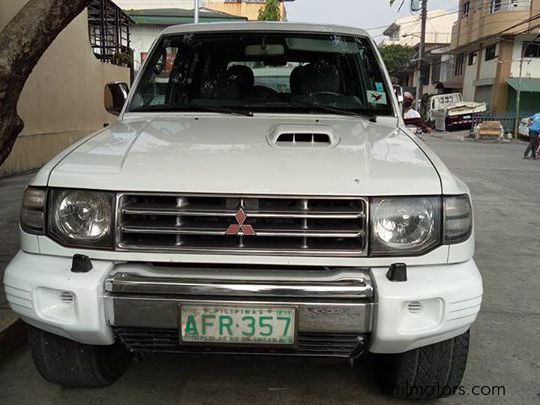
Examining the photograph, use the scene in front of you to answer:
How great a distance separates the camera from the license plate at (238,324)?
223cm

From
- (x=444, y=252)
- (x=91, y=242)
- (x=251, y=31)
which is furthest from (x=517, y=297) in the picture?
(x=91, y=242)

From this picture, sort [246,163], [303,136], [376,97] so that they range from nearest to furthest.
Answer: [246,163], [303,136], [376,97]

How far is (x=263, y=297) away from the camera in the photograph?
222 cm

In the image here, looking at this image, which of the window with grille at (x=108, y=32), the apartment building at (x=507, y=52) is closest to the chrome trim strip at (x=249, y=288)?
the window with grille at (x=108, y=32)

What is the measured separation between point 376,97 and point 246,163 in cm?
164

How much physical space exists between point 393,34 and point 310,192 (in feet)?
237

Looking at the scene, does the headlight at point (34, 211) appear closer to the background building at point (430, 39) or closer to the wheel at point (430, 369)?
the wheel at point (430, 369)

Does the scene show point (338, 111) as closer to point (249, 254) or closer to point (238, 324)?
point (249, 254)

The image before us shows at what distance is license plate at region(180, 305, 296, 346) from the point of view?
7.33ft

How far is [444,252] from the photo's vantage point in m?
2.37

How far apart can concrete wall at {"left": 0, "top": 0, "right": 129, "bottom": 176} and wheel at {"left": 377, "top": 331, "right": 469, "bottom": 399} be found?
6.81 m

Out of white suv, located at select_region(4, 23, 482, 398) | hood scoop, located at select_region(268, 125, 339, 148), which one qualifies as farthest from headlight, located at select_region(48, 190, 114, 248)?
hood scoop, located at select_region(268, 125, 339, 148)

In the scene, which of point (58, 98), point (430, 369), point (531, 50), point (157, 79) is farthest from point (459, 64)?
point (430, 369)

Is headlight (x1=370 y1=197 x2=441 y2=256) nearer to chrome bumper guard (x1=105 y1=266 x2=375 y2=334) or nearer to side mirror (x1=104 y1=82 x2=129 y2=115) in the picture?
chrome bumper guard (x1=105 y1=266 x2=375 y2=334)
